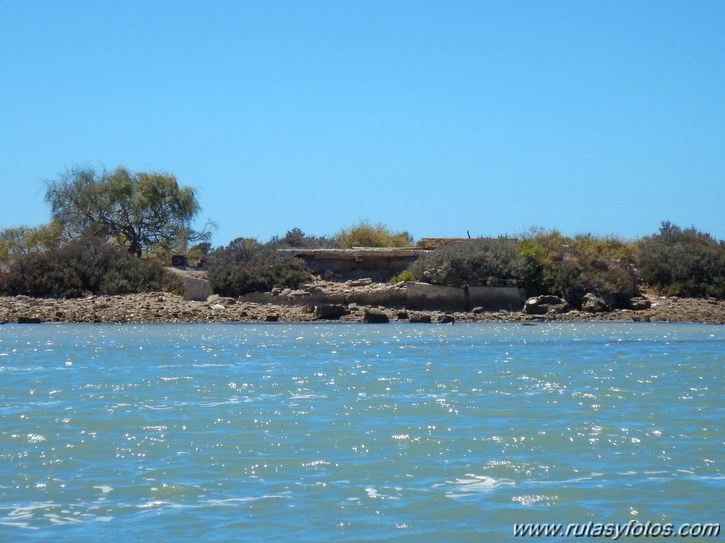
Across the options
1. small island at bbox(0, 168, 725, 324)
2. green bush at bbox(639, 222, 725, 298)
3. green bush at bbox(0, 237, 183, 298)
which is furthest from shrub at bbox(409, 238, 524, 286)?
green bush at bbox(0, 237, 183, 298)

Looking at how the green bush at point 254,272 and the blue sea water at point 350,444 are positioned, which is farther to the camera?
the green bush at point 254,272

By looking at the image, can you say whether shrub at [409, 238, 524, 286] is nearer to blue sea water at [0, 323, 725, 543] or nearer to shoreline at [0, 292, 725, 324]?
shoreline at [0, 292, 725, 324]

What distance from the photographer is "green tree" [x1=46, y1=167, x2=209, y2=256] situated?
140ft

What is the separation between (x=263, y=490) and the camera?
25.0 feet

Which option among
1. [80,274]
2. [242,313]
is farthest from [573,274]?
[80,274]

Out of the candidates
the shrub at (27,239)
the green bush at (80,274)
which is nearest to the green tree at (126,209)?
the shrub at (27,239)

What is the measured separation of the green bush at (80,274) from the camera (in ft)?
106

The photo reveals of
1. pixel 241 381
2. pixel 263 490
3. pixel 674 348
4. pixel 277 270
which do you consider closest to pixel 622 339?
pixel 674 348

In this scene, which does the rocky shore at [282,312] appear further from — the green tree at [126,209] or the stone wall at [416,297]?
the green tree at [126,209]

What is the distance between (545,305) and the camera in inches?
1153

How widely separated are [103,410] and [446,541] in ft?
19.7

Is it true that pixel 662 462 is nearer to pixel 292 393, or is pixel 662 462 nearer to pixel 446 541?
pixel 446 541

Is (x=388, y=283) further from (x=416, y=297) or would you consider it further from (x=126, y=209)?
(x=126, y=209)

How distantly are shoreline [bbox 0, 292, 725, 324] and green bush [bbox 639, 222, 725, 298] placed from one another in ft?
7.60
